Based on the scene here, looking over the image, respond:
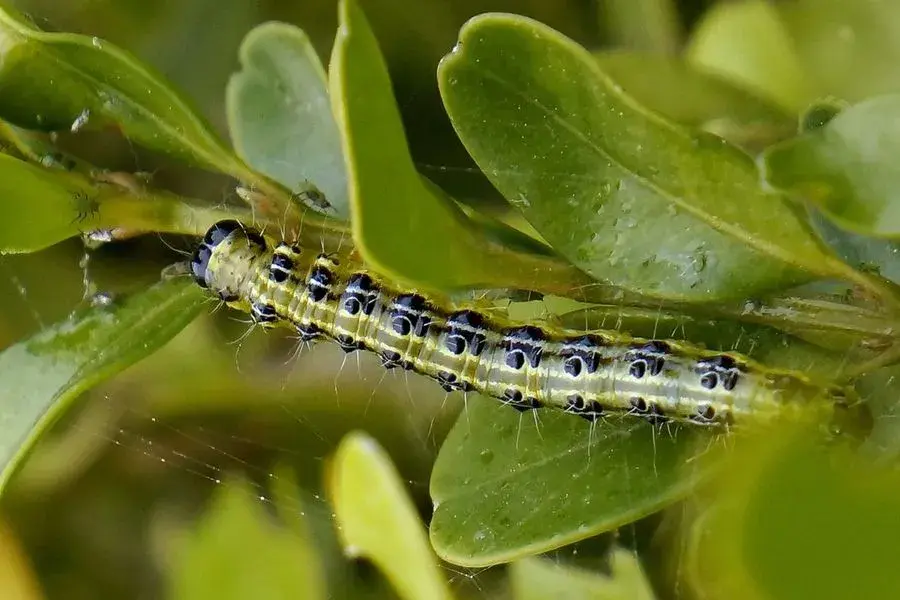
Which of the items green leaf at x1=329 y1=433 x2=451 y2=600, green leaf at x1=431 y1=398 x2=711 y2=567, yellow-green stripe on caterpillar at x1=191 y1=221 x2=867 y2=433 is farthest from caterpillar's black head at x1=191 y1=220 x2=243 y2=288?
green leaf at x1=431 y1=398 x2=711 y2=567

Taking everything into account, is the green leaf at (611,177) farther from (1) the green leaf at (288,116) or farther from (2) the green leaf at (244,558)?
(2) the green leaf at (244,558)

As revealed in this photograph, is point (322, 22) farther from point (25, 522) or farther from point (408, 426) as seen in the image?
point (25, 522)

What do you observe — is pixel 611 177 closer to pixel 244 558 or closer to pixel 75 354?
pixel 75 354

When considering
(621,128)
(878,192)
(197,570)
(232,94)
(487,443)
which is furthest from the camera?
(197,570)

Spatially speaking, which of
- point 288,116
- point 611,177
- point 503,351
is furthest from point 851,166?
point 288,116

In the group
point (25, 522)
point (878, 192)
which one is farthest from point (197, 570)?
point (878, 192)

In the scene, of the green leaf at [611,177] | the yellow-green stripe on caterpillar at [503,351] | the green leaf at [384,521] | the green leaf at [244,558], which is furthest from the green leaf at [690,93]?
the green leaf at [244,558]
